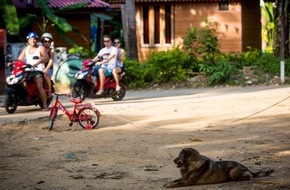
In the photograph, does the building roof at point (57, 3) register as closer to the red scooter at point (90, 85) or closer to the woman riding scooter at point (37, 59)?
the red scooter at point (90, 85)

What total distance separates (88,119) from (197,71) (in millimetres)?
11480

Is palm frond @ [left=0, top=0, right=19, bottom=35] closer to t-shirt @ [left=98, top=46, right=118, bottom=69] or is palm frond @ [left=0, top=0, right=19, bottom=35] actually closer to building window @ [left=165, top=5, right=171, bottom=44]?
t-shirt @ [left=98, top=46, right=118, bottom=69]

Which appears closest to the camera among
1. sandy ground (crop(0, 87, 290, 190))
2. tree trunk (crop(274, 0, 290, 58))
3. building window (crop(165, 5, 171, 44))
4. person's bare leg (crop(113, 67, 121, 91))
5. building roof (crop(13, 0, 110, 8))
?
sandy ground (crop(0, 87, 290, 190))

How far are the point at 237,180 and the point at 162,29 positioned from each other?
26.8 meters

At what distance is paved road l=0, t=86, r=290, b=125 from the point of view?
53.2 ft

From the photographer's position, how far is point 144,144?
12.2 metres

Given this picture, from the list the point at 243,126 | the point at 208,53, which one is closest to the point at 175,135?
the point at 243,126

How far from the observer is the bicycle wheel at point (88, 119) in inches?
555

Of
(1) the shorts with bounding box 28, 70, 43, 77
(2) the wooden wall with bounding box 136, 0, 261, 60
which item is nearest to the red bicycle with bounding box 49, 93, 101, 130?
(1) the shorts with bounding box 28, 70, 43, 77

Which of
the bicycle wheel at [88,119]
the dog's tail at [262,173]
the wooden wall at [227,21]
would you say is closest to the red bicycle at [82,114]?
the bicycle wheel at [88,119]

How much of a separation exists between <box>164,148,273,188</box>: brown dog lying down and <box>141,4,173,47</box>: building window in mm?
26360

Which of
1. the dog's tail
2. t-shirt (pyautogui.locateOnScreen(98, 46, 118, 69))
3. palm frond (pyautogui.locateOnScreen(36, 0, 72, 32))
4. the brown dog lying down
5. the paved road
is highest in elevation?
palm frond (pyautogui.locateOnScreen(36, 0, 72, 32))

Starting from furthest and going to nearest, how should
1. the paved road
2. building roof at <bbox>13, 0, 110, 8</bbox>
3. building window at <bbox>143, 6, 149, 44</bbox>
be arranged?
building window at <bbox>143, 6, 149, 44</bbox>
building roof at <bbox>13, 0, 110, 8</bbox>
the paved road

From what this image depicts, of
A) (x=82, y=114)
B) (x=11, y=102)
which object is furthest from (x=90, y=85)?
(x=82, y=114)
